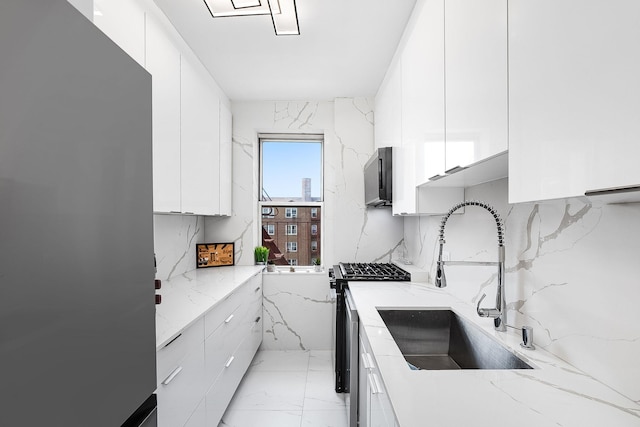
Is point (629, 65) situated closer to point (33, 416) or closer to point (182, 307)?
point (33, 416)

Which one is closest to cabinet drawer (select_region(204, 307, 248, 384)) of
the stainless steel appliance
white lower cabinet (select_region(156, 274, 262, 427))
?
white lower cabinet (select_region(156, 274, 262, 427))

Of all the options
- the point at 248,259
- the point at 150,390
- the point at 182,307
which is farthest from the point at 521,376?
the point at 248,259

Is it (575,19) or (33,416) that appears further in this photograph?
(575,19)

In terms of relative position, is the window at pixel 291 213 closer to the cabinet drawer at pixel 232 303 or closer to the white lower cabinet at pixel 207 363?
the cabinet drawer at pixel 232 303

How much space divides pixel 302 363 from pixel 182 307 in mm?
1716

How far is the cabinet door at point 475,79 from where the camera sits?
0.97 metres

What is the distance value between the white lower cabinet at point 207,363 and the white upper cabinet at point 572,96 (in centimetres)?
138

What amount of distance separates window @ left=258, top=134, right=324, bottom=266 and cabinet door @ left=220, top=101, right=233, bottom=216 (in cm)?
43

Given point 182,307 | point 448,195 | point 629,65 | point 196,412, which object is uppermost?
point 629,65

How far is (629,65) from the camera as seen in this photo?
565mm

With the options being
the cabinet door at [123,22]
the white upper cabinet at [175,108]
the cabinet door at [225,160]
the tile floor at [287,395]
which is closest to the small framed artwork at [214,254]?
the cabinet door at [225,160]

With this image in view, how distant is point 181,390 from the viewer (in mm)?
1479

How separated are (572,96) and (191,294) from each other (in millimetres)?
2085

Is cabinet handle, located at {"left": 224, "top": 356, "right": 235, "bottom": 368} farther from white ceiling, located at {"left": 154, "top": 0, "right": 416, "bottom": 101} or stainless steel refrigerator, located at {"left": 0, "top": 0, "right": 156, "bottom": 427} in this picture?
white ceiling, located at {"left": 154, "top": 0, "right": 416, "bottom": 101}
